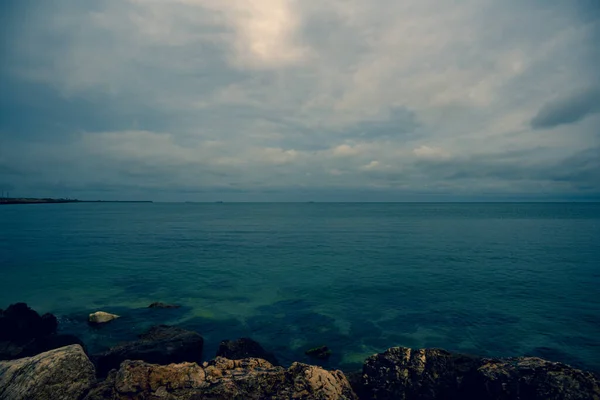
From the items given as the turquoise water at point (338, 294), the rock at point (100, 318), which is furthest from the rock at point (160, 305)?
the rock at point (100, 318)

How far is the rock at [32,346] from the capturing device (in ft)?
56.6

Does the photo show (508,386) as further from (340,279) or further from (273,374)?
(340,279)

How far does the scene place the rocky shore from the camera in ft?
34.4

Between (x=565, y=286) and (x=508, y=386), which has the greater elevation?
(x=508, y=386)

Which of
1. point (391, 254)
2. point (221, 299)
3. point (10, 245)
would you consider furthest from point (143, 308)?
point (10, 245)

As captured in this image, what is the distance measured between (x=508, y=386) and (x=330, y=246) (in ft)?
176

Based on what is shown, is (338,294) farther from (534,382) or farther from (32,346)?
(32,346)

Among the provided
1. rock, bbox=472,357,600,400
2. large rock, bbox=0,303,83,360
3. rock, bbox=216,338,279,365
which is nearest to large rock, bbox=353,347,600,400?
rock, bbox=472,357,600,400

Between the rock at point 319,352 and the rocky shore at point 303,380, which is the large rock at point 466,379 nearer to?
the rocky shore at point 303,380

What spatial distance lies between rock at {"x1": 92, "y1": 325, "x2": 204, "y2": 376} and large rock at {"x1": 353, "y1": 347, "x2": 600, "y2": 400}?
9.31m

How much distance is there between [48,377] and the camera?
11375mm

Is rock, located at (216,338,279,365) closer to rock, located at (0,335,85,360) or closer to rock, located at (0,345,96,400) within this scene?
rock, located at (0,345,96,400)

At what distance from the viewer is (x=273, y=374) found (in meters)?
11.4

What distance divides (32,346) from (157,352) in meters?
8.01
